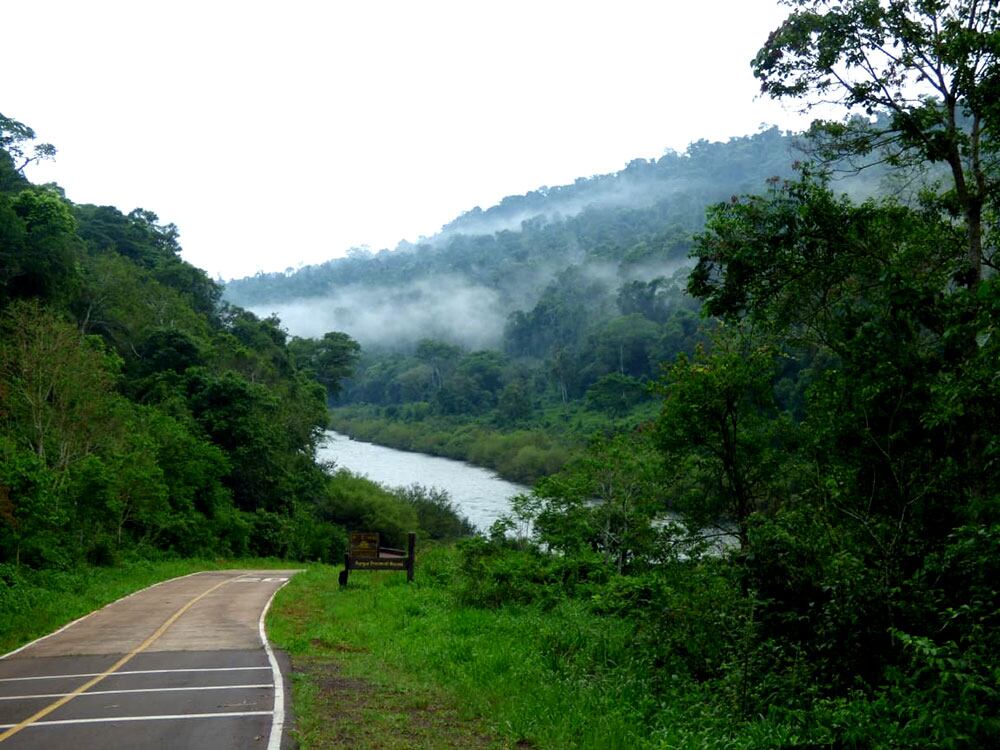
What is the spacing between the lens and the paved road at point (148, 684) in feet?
29.0

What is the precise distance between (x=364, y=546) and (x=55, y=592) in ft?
25.9

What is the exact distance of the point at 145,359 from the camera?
48.1 meters

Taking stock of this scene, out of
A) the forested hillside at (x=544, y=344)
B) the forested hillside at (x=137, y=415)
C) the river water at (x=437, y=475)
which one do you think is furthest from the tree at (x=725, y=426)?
the forested hillside at (x=544, y=344)

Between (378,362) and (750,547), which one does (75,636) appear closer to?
(750,547)

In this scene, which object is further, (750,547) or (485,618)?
(485,618)

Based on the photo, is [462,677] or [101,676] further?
[101,676]

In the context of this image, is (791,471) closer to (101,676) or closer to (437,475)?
(101,676)

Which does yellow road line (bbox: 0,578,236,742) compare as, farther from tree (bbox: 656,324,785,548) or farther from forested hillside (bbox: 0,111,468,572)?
tree (bbox: 656,324,785,548)

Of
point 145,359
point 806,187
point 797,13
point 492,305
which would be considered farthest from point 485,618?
point 492,305

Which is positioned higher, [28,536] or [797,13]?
[797,13]

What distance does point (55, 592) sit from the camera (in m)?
20.8

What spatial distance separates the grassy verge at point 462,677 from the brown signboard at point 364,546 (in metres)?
3.75

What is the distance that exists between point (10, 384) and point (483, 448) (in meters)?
70.6

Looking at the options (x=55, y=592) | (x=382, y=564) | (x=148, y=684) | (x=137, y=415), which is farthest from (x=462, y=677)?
(x=137, y=415)
